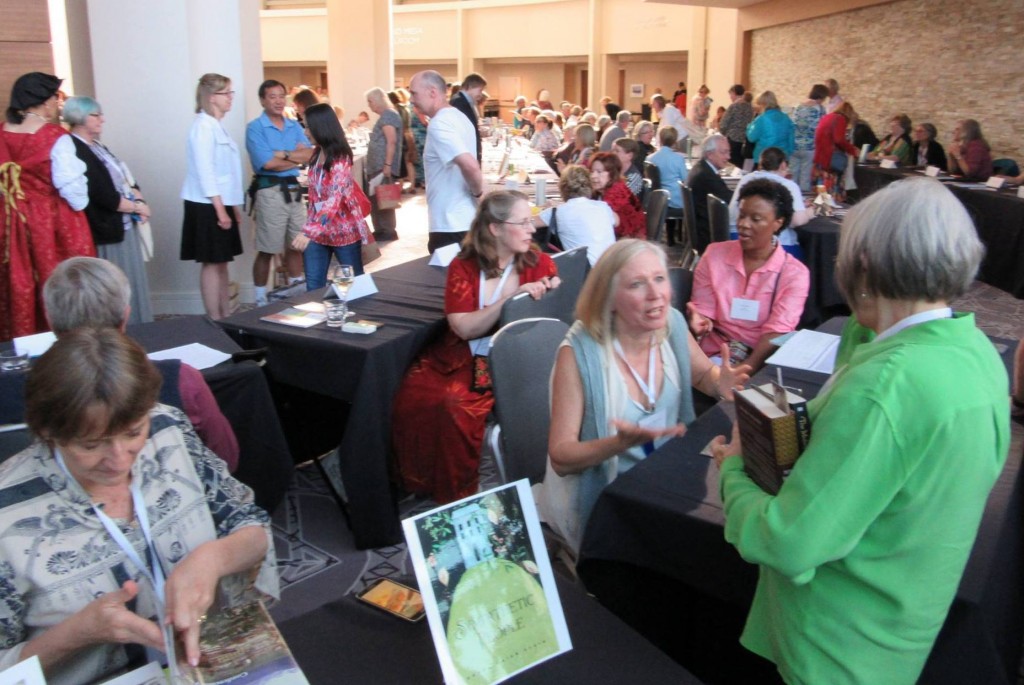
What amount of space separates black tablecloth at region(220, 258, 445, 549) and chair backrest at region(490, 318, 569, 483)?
0.70 metres

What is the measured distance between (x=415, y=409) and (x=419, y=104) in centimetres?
209

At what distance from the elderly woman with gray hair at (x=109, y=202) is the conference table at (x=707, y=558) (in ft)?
11.2

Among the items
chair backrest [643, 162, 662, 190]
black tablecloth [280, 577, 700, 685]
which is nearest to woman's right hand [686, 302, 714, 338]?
black tablecloth [280, 577, 700, 685]

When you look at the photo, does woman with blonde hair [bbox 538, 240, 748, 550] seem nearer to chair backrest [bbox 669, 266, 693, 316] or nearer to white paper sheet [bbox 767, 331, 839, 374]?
white paper sheet [bbox 767, 331, 839, 374]

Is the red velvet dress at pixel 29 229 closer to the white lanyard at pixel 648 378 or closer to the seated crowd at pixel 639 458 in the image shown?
the seated crowd at pixel 639 458

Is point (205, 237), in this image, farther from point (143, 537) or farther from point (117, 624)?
point (117, 624)

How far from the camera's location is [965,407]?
113 cm

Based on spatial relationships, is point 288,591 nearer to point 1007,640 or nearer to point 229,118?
point 1007,640

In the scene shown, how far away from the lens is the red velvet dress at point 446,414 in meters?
3.23

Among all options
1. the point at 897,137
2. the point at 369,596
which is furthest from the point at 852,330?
the point at 897,137

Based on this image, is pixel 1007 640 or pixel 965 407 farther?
pixel 1007 640

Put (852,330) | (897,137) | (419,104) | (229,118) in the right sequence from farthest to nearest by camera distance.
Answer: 1. (897,137)
2. (229,118)
3. (419,104)
4. (852,330)

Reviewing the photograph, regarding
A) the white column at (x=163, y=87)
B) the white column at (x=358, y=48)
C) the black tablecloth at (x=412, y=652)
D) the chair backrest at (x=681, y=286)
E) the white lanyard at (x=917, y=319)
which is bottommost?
the black tablecloth at (x=412, y=652)

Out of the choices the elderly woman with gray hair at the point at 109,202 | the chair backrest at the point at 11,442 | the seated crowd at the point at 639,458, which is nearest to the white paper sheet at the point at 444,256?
the elderly woman with gray hair at the point at 109,202
